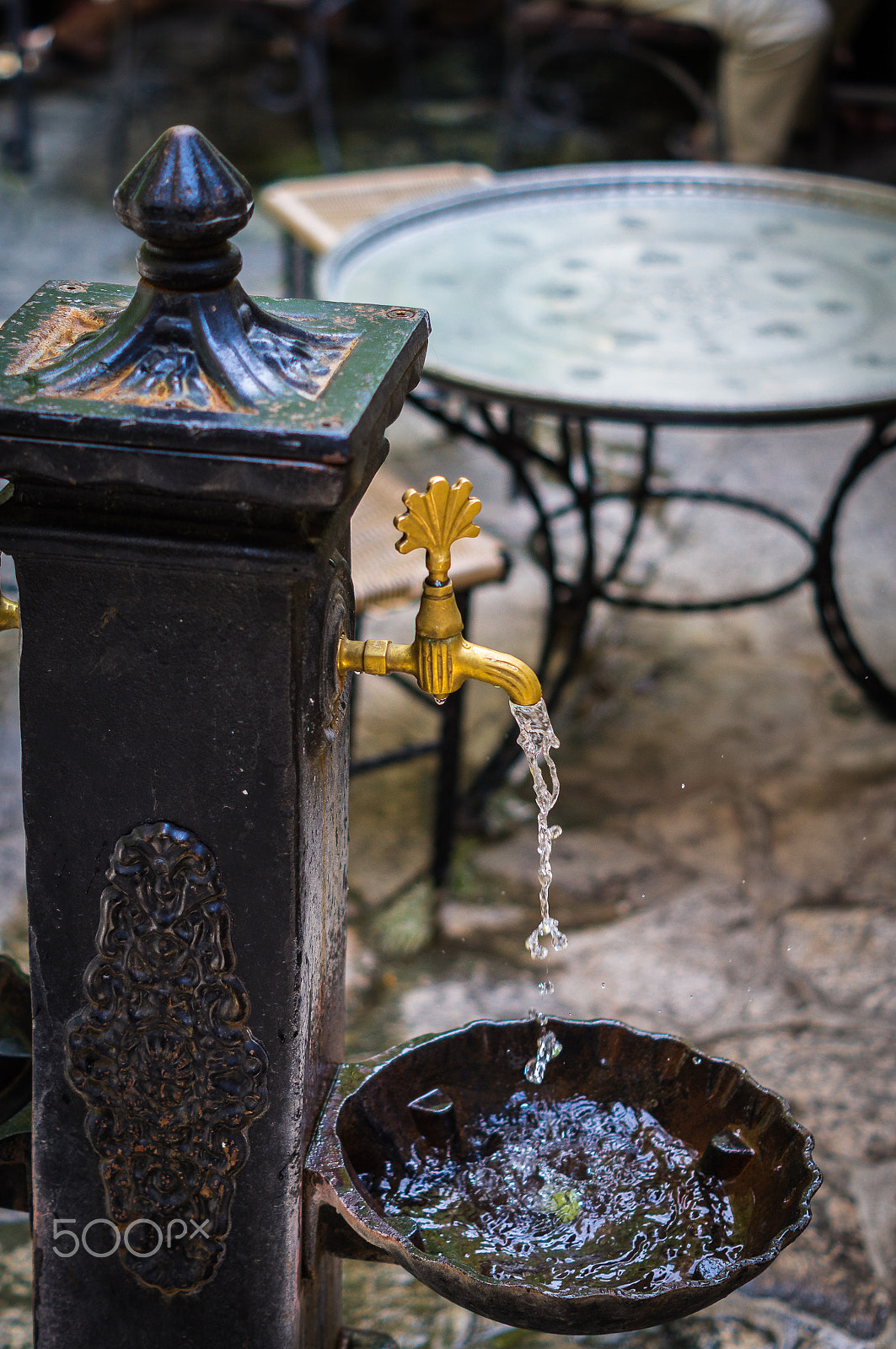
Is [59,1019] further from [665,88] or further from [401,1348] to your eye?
[665,88]

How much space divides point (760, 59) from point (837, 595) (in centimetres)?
334

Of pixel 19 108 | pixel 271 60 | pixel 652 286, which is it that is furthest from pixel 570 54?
pixel 652 286

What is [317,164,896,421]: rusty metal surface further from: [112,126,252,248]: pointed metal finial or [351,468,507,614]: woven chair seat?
[112,126,252,248]: pointed metal finial

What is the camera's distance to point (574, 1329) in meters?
1.32

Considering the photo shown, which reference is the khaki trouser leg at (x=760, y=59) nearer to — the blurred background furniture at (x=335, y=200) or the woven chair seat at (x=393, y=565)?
the blurred background furniture at (x=335, y=200)

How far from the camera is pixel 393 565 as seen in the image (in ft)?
8.65

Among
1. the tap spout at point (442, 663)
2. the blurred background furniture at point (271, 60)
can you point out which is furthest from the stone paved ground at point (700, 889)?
the blurred background furniture at point (271, 60)

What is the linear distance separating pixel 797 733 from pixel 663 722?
0.32m

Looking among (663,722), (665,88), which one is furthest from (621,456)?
(665,88)

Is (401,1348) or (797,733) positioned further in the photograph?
(797,733)

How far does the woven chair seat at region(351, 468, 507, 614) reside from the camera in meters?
2.55

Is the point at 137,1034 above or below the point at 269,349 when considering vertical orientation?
below

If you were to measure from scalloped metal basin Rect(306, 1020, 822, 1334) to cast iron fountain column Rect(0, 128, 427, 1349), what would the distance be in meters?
0.10

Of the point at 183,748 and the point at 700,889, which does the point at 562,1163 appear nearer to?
the point at 183,748
